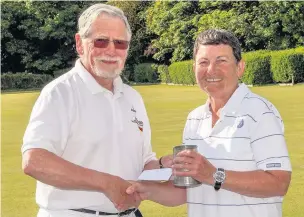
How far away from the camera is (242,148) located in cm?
337

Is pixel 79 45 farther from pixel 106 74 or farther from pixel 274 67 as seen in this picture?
pixel 274 67

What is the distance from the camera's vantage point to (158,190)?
396 centimetres

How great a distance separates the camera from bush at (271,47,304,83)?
39438mm

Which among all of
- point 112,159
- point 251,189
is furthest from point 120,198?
point 251,189

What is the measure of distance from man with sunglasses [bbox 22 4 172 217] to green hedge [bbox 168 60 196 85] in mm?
44629

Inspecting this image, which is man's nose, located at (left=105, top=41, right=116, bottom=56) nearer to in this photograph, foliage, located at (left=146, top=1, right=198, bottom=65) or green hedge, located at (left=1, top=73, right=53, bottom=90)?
foliage, located at (left=146, top=1, right=198, bottom=65)

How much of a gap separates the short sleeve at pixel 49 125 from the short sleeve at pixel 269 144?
3.55ft

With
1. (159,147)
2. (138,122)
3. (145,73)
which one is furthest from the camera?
(145,73)

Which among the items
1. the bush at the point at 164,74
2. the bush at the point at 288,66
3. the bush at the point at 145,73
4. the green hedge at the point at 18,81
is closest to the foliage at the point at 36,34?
the green hedge at the point at 18,81

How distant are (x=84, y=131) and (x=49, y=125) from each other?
0.83ft

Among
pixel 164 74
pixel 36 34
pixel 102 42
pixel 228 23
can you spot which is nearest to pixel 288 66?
pixel 228 23

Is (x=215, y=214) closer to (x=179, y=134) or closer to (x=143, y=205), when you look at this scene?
(x=143, y=205)

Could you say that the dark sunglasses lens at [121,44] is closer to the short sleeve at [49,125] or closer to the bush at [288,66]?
the short sleeve at [49,125]

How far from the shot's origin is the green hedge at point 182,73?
4966 cm
